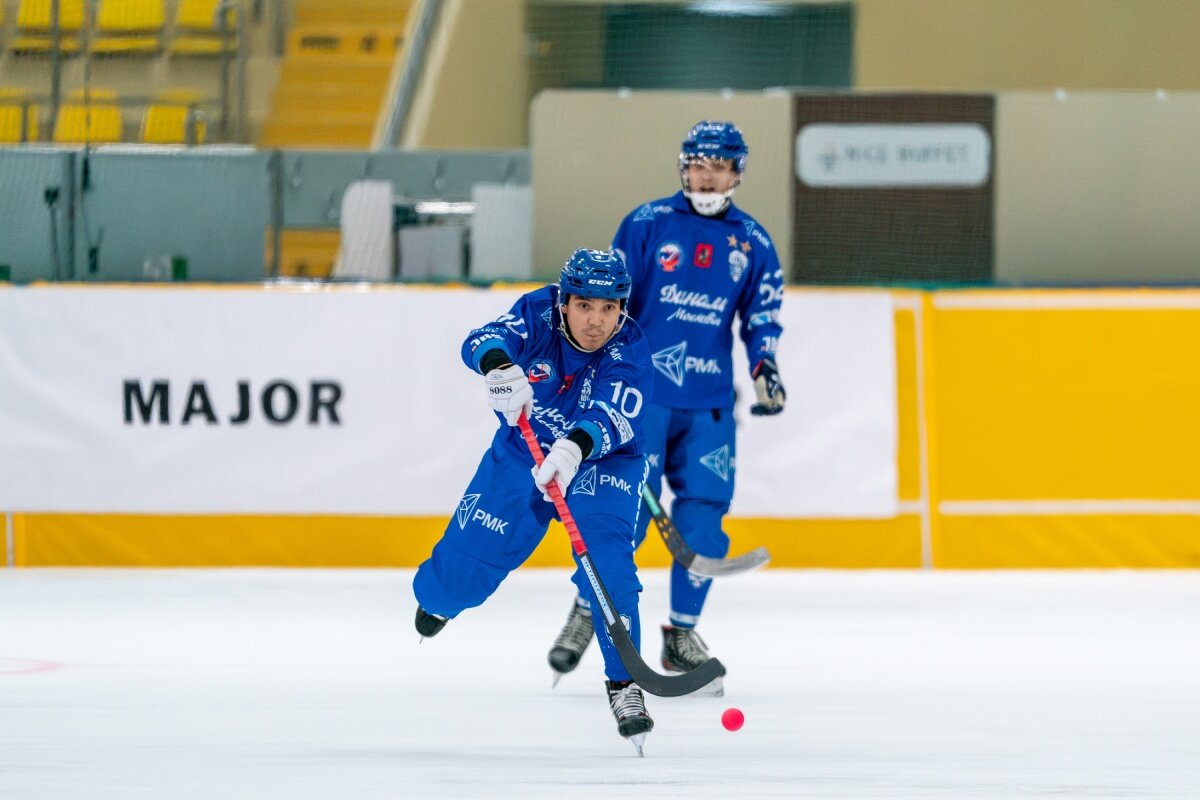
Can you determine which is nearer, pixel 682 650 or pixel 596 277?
pixel 596 277

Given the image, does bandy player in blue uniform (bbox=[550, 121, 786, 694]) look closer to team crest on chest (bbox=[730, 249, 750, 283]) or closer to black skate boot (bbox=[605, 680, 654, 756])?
team crest on chest (bbox=[730, 249, 750, 283])

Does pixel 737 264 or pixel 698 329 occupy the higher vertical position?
pixel 737 264

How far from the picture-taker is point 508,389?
4.10m

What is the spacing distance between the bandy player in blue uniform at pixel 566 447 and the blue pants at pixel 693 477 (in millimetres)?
721

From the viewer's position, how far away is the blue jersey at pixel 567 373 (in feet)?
13.3

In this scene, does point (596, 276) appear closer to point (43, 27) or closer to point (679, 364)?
point (679, 364)

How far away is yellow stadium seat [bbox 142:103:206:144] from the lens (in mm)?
8516

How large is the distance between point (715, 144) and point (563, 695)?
5.16ft

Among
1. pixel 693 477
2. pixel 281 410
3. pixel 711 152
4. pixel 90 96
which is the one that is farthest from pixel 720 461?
pixel 90 96

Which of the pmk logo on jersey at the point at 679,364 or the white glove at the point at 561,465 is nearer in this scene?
the white glove at the point at 561,465

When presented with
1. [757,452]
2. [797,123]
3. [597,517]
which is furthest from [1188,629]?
[797,123]

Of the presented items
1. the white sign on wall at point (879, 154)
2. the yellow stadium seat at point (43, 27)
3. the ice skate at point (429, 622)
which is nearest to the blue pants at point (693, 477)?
the ice skate at point (429, 622)

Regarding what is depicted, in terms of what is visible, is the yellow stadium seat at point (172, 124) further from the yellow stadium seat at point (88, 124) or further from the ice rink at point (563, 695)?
the ice rink at point (563, 695)

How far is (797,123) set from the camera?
8836 millimetres
